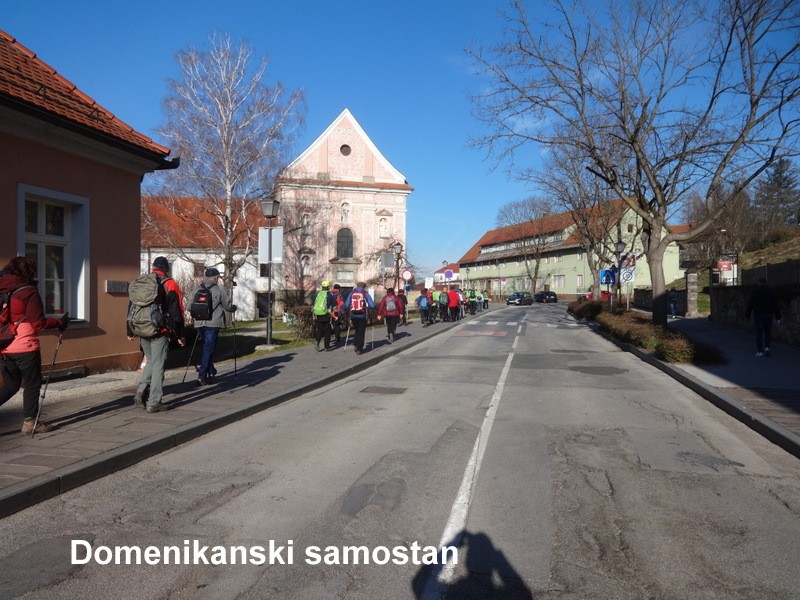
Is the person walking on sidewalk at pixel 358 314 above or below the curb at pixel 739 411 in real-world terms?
above

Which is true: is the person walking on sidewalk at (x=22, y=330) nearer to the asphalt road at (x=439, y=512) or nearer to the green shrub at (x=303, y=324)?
the asphalt road at (x=439, y=512)

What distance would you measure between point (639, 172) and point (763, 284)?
7.66 metres

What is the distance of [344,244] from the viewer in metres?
50.1

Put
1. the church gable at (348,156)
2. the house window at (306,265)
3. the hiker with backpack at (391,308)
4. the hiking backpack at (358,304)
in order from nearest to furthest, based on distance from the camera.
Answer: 1. the hiking backpack at (358,304)
2. the hiker with backpack at (391,308)
3. the house window at (306,265)
4. the church gable at (348,156)

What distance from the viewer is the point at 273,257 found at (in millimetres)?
15648

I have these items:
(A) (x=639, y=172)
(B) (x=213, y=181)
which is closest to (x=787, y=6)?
(A) (x=639, y=172)

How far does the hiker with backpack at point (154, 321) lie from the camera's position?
293 inches

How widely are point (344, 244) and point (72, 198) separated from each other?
39654 millimetres

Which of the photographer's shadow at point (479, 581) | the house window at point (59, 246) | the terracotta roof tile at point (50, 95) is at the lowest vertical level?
the photographer's shadow at point (479, 581)

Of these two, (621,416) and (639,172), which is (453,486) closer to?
(621,416)

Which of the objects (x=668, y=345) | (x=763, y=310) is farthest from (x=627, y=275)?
(x=668, y=345)

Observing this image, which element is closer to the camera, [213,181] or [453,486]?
[453,486]

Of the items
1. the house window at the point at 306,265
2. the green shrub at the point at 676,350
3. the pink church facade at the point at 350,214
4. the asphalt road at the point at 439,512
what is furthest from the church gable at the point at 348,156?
the asphalt road at the point at 439,512

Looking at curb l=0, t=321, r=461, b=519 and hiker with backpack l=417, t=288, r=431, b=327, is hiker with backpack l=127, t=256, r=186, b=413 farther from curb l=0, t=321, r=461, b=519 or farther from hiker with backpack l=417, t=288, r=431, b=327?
hiker with backpack l=417, t=288, r=431, b=327
